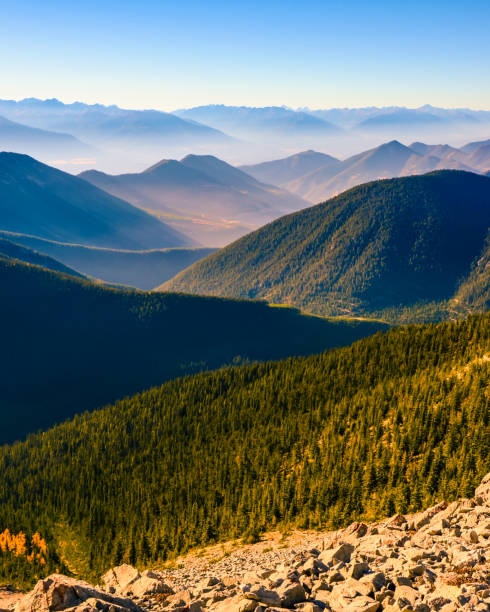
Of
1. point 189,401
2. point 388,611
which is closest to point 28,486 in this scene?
point 189,401

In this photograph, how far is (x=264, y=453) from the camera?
110m

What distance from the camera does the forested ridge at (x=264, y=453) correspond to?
78.8m

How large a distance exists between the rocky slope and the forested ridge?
2177 cm

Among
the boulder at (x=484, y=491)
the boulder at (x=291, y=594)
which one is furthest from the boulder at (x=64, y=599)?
the boulder at (x=484, y=491)

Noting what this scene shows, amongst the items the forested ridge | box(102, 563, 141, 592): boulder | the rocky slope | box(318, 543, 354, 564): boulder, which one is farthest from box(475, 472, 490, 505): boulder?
box(102, 563, 141, 592): boulder

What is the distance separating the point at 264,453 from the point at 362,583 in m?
74.7

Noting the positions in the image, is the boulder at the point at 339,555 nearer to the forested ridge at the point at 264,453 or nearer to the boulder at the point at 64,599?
the boulder at the point at 64,599

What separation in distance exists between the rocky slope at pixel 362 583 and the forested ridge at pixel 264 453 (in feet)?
71.4

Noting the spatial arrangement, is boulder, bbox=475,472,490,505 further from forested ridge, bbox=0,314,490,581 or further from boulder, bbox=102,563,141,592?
boulder, bbox=102,563,141,592

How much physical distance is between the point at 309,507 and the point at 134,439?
83.5 meters

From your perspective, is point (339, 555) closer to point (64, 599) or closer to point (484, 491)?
point (484, 491)

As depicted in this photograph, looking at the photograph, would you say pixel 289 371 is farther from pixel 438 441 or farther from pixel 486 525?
pixel 486 525

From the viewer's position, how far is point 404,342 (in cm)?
14275

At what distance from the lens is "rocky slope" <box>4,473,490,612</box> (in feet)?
108
